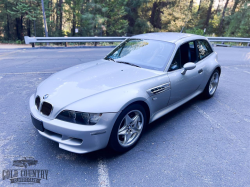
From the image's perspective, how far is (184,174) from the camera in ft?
7.34

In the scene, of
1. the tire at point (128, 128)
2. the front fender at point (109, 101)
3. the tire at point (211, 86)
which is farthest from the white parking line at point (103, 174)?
the tire at point (211, 86)

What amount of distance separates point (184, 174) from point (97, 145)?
1143 millimetres

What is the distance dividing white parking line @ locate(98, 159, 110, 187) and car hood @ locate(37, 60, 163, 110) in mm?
908

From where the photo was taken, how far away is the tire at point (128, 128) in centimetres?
232

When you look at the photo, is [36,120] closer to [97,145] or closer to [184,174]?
[97,145]

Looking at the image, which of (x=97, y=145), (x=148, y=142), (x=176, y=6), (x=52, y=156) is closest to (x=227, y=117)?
(x=148, y=142)

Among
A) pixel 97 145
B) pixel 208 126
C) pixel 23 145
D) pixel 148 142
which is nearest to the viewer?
pixel 97 145

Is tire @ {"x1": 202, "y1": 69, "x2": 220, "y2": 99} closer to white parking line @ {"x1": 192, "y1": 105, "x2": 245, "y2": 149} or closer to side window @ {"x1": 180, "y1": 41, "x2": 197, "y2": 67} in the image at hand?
white parking line @ {"x1": 192, "y1": 105, "x2": 245, "y2": 149}

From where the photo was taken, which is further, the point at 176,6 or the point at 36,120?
the point at 176,6

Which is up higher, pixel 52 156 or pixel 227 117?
pixel 227 117

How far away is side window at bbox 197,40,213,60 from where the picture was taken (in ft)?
12.8

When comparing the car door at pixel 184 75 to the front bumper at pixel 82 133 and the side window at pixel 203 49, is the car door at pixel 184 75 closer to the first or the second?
the side window at pixel 203 49

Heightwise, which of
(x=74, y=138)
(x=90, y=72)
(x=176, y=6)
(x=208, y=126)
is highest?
(x=176, y=6)

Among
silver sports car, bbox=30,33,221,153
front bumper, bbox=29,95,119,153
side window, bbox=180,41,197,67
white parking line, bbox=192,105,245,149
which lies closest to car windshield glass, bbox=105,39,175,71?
silver sports car, bbox=30,33,221,153
